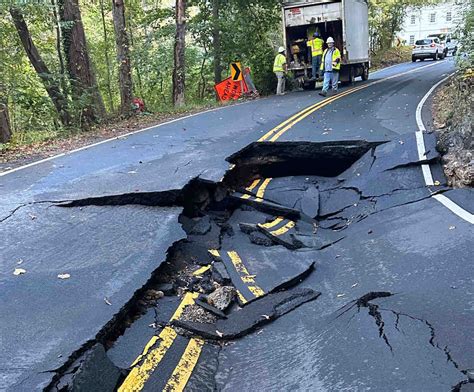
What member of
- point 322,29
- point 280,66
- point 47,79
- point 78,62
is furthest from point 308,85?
point 47,79

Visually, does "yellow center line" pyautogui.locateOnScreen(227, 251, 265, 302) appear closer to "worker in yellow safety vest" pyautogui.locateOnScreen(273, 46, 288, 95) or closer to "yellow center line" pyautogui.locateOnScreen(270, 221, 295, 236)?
"yellow center line" pyautogui.locateOnScreen(270, 221, 295, 236)

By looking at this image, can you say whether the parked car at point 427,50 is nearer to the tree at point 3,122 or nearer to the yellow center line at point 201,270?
the tree at point 3,122

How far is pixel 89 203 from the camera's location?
6.42m

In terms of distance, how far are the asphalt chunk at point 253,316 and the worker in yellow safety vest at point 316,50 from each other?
1562 cm

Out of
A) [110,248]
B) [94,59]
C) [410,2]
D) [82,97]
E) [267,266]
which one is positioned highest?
[410,2]

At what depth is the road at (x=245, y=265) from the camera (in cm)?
344

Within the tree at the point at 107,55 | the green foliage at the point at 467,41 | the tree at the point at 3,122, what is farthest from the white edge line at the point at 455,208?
the tree at the point at 107,55

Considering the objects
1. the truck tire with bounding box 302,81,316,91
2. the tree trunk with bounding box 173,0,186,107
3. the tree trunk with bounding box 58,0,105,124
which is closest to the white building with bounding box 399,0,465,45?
the truck tire with bounding box 302,81,316,91

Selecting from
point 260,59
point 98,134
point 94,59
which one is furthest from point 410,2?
point 98,134

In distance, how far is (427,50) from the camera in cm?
4016

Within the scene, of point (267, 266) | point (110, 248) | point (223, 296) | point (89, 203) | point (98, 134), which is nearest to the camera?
point (223, 296)

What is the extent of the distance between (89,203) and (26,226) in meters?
0.94

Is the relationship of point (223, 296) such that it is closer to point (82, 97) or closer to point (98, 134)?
point (98, 134)

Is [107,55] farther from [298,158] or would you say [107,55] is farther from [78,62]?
[298,158]
